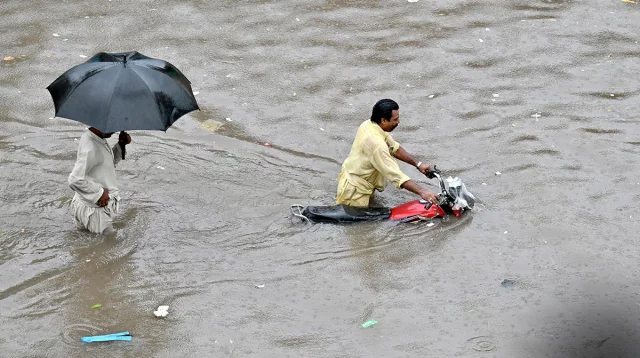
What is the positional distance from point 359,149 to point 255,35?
12.5ft

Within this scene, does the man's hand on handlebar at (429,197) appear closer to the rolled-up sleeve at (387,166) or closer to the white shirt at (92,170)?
the rolled-up sleeve at (387,166)

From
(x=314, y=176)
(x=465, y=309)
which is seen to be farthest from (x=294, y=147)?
(x=465, y=309)

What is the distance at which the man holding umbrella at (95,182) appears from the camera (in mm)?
6258

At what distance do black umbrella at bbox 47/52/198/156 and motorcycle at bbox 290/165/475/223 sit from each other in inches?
56.8

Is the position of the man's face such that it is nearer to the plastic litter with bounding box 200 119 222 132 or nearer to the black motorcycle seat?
the black motorcycle seat

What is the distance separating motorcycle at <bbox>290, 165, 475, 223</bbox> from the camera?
707 cm

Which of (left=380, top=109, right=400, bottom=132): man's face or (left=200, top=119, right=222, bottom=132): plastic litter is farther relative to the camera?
(left=200, top=119, right=222, bottom=132): plastic litter

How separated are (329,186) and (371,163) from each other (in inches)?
30.4

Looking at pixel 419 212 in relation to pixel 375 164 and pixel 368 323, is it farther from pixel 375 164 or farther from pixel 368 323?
pixel 368 323

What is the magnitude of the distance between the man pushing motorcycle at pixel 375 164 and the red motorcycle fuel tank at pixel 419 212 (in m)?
0.26

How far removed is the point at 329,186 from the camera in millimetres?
7848

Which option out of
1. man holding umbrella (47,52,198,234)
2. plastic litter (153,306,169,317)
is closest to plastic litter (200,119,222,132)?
man holding umbrella (47,52,198,234)

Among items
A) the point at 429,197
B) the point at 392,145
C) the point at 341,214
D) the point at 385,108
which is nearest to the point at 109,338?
the point at 341,214

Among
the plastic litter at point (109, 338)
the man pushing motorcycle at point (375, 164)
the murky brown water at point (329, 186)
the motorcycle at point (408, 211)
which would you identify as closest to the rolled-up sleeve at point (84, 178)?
the murky brown water at point (329, 186)
